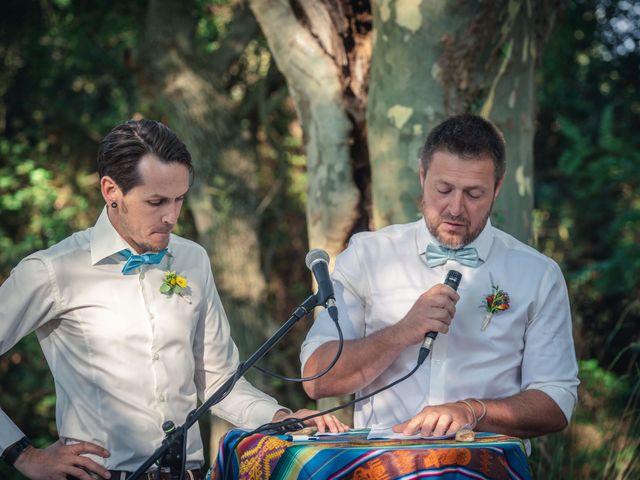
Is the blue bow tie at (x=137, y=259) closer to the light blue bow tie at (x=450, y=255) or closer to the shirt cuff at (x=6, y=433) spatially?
the shirt cuff at (x=6, y=433)

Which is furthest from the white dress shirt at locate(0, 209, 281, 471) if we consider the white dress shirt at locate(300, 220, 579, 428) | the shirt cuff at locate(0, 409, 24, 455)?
the white dress shirt at locate(300, 220, 579, 428)

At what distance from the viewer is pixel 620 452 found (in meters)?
5.08

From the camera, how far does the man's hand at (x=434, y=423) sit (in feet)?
9.64

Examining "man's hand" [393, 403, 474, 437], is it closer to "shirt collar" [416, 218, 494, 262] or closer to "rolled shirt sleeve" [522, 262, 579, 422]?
"rolled shirt sleeve" [522, 262, 579, 422]

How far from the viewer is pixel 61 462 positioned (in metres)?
3.20

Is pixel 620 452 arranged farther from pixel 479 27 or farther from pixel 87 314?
pixel 87 314

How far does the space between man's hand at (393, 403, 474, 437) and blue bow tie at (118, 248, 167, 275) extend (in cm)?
102

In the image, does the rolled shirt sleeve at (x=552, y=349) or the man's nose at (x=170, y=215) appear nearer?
the man's nose at (x=170, y=215)

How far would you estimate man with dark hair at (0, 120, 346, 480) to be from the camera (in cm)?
326

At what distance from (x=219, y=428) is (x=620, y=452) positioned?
5.55 metres

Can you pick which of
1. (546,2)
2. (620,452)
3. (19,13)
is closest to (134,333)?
(620,452)

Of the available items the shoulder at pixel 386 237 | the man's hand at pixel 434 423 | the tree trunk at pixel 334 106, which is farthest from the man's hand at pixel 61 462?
the tree trunk at pixel 334 106

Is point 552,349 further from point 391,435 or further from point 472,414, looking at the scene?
point 391,435

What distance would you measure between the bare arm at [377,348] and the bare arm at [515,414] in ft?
0.87
